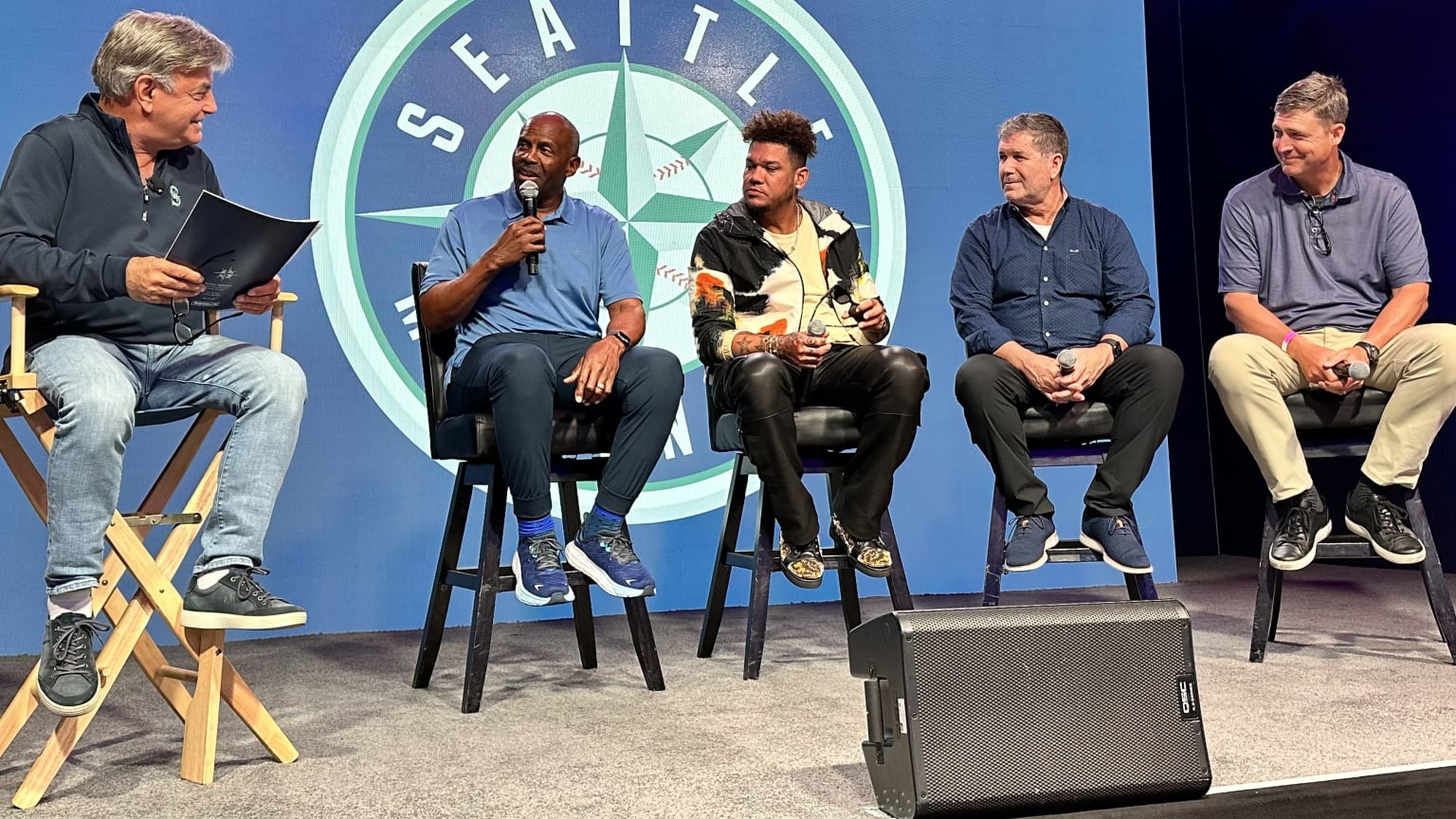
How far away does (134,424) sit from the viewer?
201 cm

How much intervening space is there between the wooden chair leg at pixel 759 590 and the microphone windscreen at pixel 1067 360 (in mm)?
726

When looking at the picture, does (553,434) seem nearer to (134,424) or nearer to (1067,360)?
(134,424)

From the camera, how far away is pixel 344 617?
3.51 m

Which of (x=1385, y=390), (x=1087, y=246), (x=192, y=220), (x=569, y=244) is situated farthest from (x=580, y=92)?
(x=1385, y=390)

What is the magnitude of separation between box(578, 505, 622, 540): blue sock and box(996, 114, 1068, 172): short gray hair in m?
1.41

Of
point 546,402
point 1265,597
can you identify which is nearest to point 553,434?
point 546,402

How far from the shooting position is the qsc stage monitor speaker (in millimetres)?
1501

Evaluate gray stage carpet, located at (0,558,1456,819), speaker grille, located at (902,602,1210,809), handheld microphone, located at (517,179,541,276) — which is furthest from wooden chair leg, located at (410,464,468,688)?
speaker grille, located at (902,602,1210,809)

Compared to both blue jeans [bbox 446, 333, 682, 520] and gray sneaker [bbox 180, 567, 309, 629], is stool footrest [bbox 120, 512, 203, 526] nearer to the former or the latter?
gray sneaker [bbox 180, 567, 309, 629]

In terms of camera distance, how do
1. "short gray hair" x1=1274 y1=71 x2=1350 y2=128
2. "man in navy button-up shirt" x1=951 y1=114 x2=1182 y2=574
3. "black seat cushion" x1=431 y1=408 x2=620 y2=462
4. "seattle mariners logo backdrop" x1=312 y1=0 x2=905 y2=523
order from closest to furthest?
1. "black seat cushion" x1=431 y1=408 x2=620 y2=462
2. "man in navy button-up shirt" x1=951 y1=114 x2=1182 y2=574
3. "short gray hair" x1=1274 y1=71 x2=1350 y2=128
4. "seattle mariners logo backdrop" x1=312 y1=0 x2=905 y2=523

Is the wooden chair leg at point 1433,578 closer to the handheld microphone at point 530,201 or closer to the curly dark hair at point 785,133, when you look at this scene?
the curly dark hair at point 785,133

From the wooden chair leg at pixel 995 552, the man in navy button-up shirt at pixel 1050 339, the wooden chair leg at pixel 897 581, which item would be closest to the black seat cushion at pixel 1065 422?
the man in navy button-up shirt at pixel 1050 339

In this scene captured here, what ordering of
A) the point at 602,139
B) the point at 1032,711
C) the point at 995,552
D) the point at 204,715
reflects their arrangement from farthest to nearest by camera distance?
the point at 602,139 → the point at 995,552 → the point at 204,715 → the point at 1032,711

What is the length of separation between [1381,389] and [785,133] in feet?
4.87
